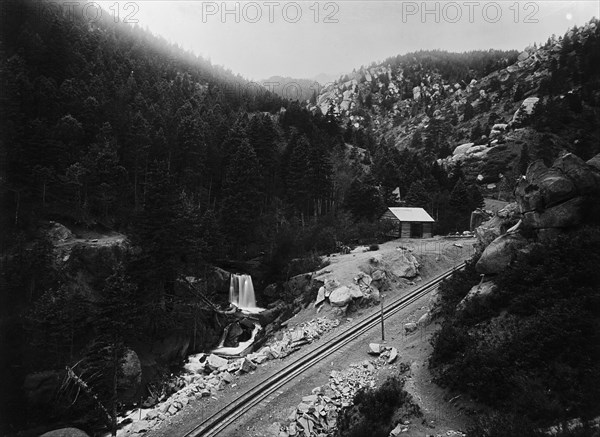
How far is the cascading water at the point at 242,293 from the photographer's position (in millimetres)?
37875

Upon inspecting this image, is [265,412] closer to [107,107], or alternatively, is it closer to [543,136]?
[107,107]

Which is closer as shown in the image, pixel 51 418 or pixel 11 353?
pixel 51 418

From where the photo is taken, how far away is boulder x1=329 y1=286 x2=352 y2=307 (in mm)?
26672

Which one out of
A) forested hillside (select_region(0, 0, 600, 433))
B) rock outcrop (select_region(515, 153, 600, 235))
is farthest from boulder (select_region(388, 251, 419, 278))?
rock outcrop (select_region(515, 153, 600, 235))

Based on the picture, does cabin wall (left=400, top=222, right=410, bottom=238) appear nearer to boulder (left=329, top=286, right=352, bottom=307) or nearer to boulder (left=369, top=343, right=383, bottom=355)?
boulder (left=329, top=286, right=352, bottom=307)

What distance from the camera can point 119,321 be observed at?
17766 mm

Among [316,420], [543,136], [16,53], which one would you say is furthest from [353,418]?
[543,136]

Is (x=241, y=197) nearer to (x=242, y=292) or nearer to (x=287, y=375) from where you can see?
(x=242, y=292)

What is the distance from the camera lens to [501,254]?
17656mm

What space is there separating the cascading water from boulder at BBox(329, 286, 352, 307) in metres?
13.3

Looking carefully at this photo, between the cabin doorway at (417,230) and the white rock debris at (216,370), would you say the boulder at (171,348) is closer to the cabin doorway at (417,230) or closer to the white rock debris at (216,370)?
the white rock debris at (216,370)

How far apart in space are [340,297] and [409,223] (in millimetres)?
23970

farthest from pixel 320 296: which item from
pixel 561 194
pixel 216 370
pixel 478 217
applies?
pixel 478 217

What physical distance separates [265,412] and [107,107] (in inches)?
1685
